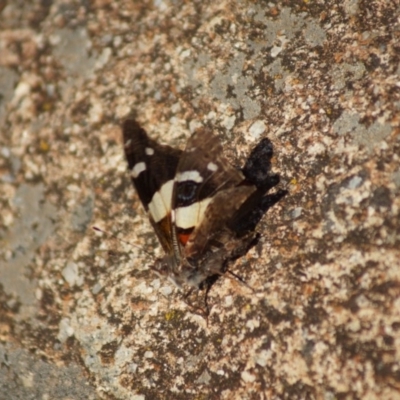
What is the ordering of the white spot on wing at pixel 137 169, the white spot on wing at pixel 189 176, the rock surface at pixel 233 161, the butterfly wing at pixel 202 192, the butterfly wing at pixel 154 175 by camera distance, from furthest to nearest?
the white spot on wing at pixel 137 169
the butterfly wing at pixel 154 175
the white spot on wing at pixel 189 176
the butterfly wing at pixel 202 192
the rock surface at pixel 233 161

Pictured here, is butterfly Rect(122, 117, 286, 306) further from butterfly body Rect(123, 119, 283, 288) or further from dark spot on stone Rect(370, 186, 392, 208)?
dark spot on stone Rect(370, 186, 392, 208)

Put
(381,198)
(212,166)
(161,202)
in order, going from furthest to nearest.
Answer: (161,202), (212,166), (381,198)

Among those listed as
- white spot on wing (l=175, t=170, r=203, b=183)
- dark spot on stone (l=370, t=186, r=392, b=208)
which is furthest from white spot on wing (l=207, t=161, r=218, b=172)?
dark spot on stone (l=370, t=186, r=392, b=208)

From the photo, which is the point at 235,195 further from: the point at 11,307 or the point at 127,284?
the point at 11,307

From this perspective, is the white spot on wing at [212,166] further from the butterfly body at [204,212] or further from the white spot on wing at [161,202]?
the white spot on wing at [161,202]

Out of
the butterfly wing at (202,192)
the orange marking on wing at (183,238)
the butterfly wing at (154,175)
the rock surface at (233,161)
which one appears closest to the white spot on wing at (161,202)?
the butterfly wing at (154,175)

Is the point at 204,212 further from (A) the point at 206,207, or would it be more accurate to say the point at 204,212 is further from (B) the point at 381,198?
(B) the point at 381,198

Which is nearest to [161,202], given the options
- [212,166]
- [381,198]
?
[212,166]
